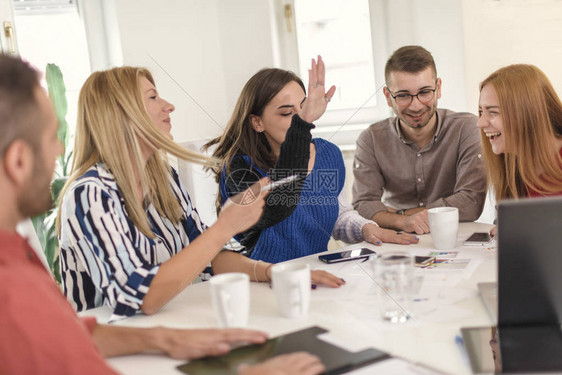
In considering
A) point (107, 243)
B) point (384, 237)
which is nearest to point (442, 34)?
point (384, 237)

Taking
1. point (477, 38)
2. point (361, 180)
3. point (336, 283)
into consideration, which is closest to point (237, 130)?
point (361, 180)

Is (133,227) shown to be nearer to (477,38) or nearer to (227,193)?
(227,193)

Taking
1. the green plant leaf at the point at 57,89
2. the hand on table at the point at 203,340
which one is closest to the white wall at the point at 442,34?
the green plant leaf at the point at 57,89

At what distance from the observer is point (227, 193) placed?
1.90m

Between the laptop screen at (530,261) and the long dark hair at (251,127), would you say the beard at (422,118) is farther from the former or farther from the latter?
the laptop screen at (530,261)

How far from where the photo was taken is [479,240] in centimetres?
155

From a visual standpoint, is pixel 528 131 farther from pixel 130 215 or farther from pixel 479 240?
pixel 130 215

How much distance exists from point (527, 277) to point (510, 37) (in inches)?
83.3

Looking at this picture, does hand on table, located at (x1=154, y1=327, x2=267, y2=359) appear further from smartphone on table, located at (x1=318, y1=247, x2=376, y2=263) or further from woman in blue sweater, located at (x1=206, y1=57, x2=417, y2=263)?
woman in blue sweater, located at (x1=206, y1=57, x2=417, y2=263)

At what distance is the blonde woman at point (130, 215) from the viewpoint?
124cm

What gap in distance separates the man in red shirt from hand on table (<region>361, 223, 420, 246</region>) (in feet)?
2.65

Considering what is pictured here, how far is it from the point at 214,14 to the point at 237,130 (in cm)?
154

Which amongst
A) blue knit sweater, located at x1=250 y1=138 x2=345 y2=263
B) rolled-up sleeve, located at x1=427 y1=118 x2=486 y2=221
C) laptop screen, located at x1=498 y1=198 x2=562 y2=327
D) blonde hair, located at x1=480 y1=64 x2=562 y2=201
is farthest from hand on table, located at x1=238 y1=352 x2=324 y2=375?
rolled-up sleeve, located at x1=427 y1=118 x2=486 y2=221

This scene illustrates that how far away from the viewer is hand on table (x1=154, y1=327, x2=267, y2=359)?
946 mm
